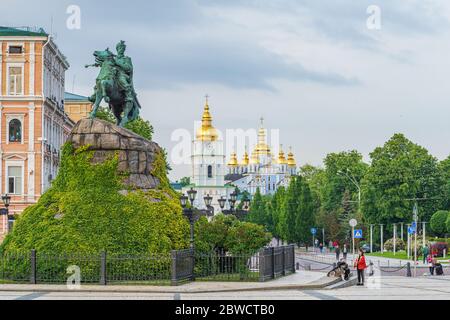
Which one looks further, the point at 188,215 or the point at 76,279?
the point at 188,215

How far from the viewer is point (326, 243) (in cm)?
12075

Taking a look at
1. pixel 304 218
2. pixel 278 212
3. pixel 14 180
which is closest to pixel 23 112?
pixel 14 180

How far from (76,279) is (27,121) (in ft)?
136

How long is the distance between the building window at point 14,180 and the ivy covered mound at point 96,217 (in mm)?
36042

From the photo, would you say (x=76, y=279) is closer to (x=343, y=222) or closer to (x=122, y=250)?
(x=122, y=250)

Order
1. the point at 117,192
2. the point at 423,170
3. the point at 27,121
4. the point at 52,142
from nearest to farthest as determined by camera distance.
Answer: the point at 117,192, the point at 27,121, the point at 52,142, the point at 423,170

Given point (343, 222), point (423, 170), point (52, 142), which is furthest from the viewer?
point (343, 222)

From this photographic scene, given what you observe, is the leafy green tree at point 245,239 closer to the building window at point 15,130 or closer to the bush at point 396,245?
the building window at point 15,130

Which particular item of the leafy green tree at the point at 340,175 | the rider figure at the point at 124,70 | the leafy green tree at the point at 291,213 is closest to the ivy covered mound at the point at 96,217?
the rider figure at the point at 124,70

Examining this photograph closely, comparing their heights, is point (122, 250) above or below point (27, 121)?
below

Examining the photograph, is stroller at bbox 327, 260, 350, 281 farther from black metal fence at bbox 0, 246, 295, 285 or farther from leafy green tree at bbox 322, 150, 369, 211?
leafy green tree at bbox 322, 150, 369, 211

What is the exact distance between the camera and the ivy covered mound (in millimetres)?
35156

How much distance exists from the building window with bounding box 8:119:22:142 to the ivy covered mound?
3679cm
